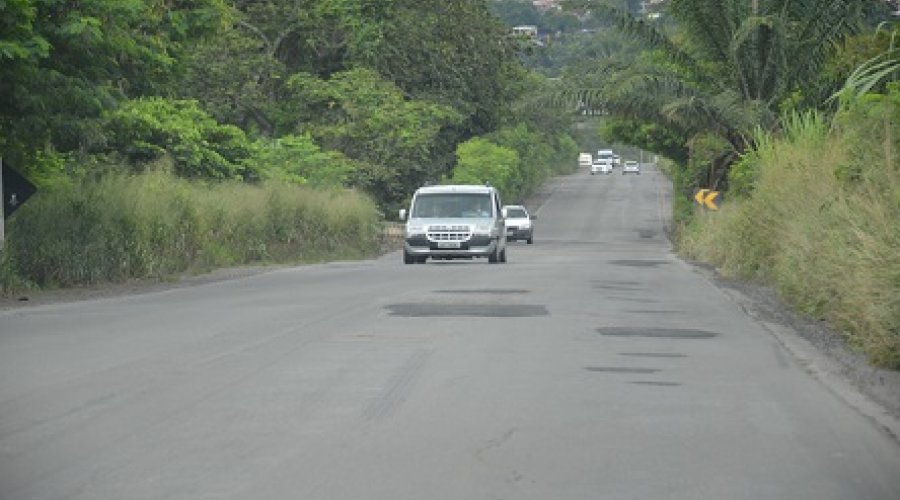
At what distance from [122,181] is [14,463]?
23057 millimetres

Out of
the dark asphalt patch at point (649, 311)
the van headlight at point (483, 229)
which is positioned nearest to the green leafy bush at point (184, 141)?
the van headlight at point (483, 229)

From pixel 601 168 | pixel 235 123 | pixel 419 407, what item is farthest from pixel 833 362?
pixel 601 168

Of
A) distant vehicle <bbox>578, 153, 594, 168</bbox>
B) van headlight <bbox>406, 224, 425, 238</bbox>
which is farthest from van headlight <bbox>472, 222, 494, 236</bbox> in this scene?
distant vehicle <bbox>578, 153, 594, 168</bbox>

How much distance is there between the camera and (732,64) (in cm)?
4281

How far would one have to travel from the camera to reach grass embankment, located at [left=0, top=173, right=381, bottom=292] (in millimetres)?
27328

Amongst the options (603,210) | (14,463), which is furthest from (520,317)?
(603,210)

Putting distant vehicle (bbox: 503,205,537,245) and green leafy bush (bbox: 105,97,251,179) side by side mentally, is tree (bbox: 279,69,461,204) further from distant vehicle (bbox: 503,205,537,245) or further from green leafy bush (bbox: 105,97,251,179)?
green leafy bush (bbox: 105,97,251,179)

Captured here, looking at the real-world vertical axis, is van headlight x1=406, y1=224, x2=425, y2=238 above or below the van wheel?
above

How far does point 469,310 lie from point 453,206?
18224mm

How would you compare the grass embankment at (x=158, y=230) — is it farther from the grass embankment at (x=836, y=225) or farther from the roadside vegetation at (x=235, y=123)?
the grass embankment at (x=836, y=225)

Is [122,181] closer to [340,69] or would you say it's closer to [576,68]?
[576,68]

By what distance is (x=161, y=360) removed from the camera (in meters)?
14.5

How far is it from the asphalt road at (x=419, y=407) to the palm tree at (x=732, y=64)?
68.6 ft

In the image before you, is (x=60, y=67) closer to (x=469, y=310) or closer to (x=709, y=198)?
(x=469, y=310)
